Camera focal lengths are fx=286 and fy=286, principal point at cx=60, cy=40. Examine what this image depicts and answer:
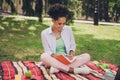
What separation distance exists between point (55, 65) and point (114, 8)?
25.0 metres

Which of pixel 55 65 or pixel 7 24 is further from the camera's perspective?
pixel 7 24

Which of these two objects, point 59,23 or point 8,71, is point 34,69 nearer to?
point 8,71

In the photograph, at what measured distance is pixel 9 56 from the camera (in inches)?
333

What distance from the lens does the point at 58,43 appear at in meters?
6.75

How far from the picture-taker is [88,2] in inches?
1227

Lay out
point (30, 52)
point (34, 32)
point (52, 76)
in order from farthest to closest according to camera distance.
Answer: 1. point (34, 32)
2. point (30, 52)
3. point (52, 76)

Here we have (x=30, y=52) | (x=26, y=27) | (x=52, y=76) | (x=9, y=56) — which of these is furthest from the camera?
(x=26, y=27)

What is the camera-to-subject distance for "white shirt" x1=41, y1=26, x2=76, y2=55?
260 inches

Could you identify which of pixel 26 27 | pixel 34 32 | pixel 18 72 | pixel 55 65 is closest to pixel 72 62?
pixel 55 65

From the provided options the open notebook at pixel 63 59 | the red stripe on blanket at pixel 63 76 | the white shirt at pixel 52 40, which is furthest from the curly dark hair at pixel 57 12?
the red stripe on blanket at pixel 63 76

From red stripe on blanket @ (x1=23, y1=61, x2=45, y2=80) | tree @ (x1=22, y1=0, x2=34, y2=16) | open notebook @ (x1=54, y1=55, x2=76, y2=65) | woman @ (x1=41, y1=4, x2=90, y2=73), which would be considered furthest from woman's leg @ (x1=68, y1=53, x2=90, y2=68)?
tree @ (x1=22, y1=0, x2=34, y2=16)

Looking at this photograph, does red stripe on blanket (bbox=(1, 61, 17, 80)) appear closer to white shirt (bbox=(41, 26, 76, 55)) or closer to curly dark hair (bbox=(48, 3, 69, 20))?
white shirt (bbox=(41, 26, 76, 55))

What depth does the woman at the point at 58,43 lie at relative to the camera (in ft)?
20.8

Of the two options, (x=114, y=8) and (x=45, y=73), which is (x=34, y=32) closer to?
(x=45, y=73)
